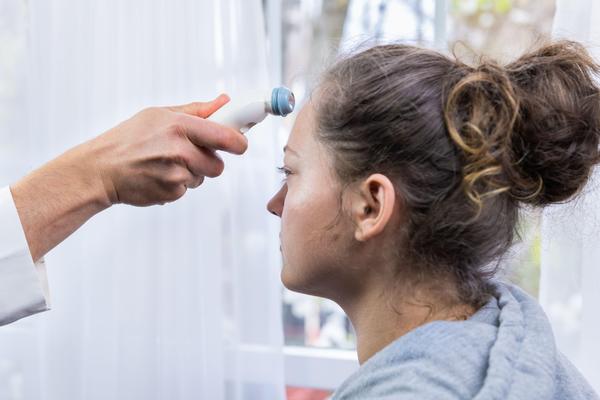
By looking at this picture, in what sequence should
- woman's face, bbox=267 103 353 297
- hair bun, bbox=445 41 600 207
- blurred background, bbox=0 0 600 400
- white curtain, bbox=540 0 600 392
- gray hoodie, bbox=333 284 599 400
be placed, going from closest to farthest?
gray hoodie, bbox=333 284 599 400, hair bun, bbox=445 41 600 207, woman's face, bbox=267 103 353 297, white curtain, bbox=540 0 600 392, blurred background, bbox=0 0 600 400

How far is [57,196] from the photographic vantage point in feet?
3.27

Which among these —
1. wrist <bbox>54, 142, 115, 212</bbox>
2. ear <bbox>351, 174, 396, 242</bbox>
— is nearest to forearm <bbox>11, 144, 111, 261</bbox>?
wrist <bbox>54, 142, 115, 212</bbox>

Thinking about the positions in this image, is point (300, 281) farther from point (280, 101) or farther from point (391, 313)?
point (280, 101)

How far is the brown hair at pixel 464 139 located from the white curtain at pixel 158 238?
43 cm

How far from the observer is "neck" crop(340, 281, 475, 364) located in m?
0.89

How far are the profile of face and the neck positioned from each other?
0.03 metres

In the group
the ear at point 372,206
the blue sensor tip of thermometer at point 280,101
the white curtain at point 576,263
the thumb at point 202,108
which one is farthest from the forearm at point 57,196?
the white curtain at point 576,263

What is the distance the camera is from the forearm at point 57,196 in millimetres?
997

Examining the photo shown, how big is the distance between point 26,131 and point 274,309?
664mm

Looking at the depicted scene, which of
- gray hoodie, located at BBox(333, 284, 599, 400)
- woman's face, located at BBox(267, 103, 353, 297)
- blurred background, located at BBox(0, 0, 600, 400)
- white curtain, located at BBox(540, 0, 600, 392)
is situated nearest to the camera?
gray hoodie, located at BBox(333, 284, 599, 400)

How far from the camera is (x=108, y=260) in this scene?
135cm

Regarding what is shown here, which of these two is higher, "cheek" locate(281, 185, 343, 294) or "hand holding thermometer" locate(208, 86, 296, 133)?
"hand holding thermometer" locate(208, 86, 296, 133)

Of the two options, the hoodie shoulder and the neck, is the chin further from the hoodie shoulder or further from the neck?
the hoodie shoulder

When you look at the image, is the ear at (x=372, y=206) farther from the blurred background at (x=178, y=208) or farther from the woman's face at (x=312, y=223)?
the blurred background at (x=178, y=208)
